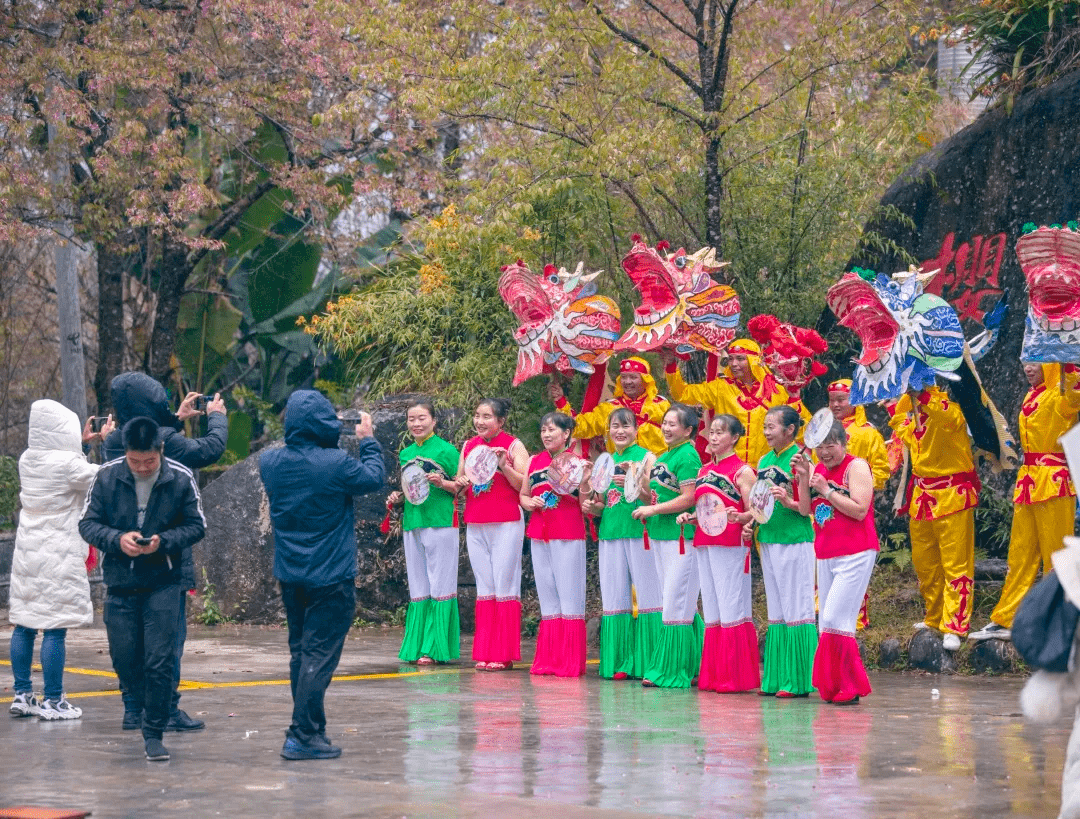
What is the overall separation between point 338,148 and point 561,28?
5.45 metres

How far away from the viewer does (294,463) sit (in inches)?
273

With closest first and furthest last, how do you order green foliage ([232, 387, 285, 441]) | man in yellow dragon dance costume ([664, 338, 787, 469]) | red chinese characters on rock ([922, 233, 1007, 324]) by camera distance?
man in yellow dragon dance costume ([664, 338, 787, 469]), red chinese characters on rock ([922, 233, 1007, 324]), green foliage ([232, 387, 285, 441])

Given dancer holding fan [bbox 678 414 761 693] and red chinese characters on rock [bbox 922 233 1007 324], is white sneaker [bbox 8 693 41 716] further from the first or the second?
red chinese characters on rock [bbox 922 233 1007 324]

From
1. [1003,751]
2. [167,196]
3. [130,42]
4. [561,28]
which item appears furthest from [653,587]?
[130,42]

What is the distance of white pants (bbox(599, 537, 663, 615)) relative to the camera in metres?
10.3

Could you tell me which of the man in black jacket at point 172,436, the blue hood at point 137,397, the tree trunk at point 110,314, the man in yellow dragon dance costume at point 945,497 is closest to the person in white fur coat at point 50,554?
→ the man in black jacket at point 172,436

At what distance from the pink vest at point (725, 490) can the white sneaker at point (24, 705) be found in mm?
4228

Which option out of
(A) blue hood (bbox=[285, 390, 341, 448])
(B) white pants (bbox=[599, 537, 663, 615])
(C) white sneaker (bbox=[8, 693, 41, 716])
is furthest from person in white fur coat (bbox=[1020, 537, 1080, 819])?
(B) white pants (bbox=[599, 537, 663, 615])

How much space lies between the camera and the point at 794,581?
9227mm

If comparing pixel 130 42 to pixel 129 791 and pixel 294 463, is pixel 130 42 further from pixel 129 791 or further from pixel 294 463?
pixel 129 791

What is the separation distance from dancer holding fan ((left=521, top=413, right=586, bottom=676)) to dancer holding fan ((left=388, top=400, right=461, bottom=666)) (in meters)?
0.79

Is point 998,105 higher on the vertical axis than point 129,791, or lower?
higher

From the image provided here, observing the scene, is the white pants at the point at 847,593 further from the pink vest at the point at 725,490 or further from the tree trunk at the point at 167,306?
the tree trunk at the point at 167,306

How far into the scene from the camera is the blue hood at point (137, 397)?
7258 millimetres
